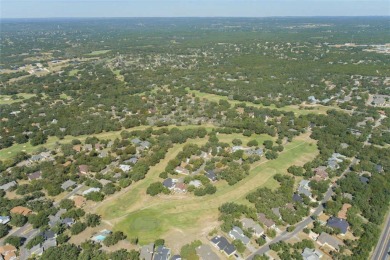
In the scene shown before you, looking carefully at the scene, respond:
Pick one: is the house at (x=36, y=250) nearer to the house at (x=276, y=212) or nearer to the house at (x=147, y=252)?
the house at (x=147, y=252)

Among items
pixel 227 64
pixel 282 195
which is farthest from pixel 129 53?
pixel 282 195

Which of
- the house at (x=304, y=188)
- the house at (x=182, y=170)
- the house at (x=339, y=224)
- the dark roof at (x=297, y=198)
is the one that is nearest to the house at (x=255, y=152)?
the house at (x=304, y=188)

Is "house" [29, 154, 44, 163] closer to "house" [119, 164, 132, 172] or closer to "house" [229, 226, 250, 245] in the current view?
"house" [119, 164, 132, 172]

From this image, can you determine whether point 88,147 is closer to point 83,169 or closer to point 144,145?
point 83,169

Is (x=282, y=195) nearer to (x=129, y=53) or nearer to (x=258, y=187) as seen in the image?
(x=258, y=187)

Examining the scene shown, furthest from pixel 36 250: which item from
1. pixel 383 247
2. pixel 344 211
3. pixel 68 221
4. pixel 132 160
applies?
pixel 383 247

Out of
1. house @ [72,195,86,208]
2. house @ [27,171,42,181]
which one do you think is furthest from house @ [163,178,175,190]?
house @ [27,171,42,181]
